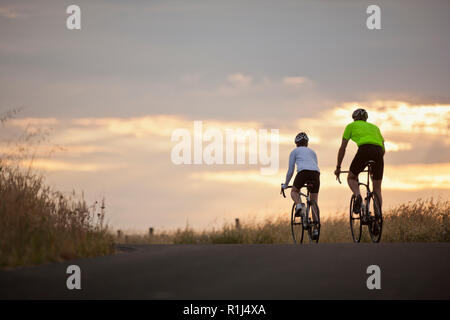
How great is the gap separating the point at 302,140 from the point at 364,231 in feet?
11.6

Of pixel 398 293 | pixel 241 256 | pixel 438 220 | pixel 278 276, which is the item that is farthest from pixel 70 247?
pixel 438 220

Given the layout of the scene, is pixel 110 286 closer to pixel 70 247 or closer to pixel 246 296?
pixel 246 296

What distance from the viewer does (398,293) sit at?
776cm

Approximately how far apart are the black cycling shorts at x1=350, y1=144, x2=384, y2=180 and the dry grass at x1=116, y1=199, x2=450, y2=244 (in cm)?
294

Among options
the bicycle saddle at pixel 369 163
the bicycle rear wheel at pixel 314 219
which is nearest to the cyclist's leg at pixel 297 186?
the bicycle rear wheel at pixel 314 219

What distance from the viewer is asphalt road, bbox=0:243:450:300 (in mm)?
7625

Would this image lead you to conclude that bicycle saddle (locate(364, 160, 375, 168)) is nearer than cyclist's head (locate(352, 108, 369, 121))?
Yes

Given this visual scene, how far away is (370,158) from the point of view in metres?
14.3

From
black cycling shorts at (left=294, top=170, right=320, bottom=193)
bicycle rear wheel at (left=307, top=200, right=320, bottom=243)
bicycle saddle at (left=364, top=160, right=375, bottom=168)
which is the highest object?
bicycle saddle at (left=364, top=160, right=375, bottom=168)

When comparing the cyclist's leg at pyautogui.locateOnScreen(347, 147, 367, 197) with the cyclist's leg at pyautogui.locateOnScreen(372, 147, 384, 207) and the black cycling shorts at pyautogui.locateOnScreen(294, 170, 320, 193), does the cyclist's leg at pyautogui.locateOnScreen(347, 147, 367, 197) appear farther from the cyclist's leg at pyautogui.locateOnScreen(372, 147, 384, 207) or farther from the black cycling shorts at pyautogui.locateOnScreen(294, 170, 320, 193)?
the black cycling shorts at pyautogui.locateOnScreen(294, 170, 320, 193)

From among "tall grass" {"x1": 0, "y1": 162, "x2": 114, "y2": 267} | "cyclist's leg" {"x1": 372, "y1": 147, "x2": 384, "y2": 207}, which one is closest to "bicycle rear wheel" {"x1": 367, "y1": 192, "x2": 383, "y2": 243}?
"cyclist's leg" {"x1": 372, "y1": 147, "x2": 384, "y2": 207}

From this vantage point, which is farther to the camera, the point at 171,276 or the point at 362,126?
the point at 362,126

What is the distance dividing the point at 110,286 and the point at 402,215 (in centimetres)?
1293

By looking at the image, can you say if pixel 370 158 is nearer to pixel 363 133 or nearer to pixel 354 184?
pixel 363 133
